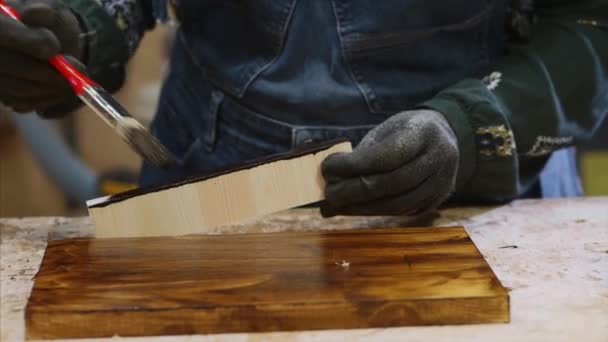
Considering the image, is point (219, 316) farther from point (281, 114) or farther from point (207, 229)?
point (281, 114)

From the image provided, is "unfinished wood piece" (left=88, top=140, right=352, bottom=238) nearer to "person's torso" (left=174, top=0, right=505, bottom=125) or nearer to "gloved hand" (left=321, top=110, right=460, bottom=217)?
"gloved hand" (left=321, top=110, right=460, bottom=217)

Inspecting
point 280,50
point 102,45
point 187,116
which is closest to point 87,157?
point 187,116

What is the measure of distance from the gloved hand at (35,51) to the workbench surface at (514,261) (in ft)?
0.65

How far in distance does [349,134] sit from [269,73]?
0.15 m

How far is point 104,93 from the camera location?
1066mm

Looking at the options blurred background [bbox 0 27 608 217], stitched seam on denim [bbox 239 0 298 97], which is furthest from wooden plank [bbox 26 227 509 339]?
blurred background [bbox 0 27 608 217]

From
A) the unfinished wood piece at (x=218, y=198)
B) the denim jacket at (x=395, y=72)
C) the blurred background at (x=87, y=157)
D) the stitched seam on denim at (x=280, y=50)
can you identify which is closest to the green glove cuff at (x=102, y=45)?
the denim jacket at (x=395, y=72)

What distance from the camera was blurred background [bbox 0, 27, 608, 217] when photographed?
2676 mm

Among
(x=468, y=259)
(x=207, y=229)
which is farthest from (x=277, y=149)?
(x=468, y=259)

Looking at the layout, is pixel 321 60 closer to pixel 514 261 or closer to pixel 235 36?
pixel 235 36

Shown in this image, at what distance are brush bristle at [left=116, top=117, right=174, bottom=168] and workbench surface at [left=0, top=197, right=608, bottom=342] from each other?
0.17m

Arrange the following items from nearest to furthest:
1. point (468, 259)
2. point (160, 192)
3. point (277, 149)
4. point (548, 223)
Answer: point (468, 259) → point (160, 192) → point (548, 223) → point (277, 149)

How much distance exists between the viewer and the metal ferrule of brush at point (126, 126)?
1022mm

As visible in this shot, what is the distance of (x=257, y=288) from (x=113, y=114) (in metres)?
0.34
